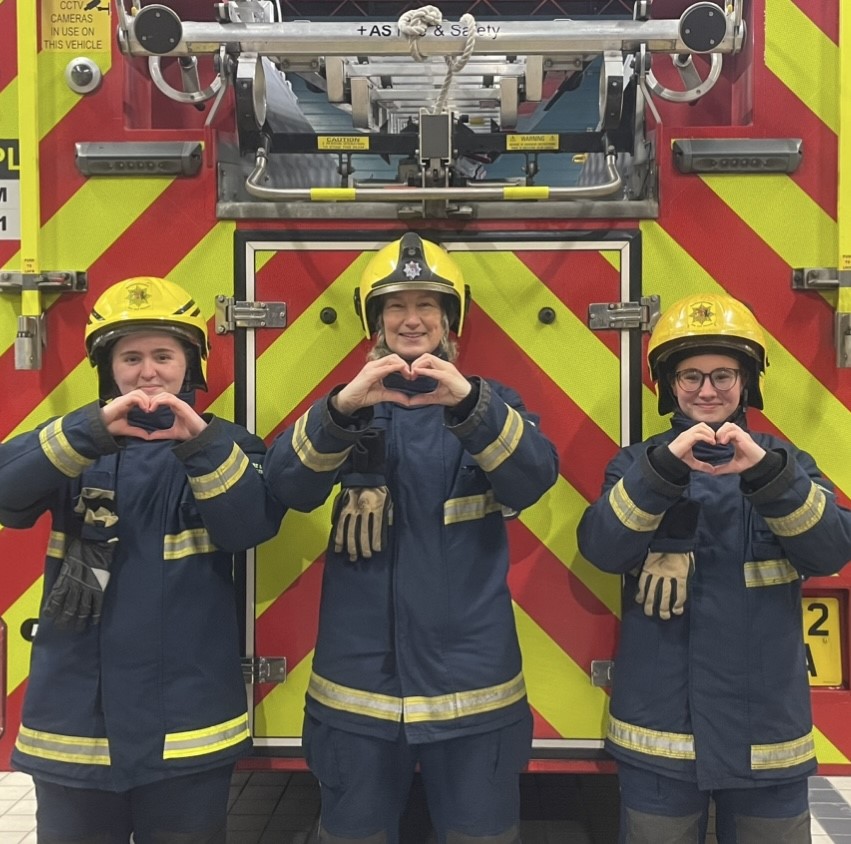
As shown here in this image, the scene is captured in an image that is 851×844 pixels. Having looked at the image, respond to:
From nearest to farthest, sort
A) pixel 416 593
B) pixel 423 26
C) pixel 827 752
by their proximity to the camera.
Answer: pixel 416 593 < pixel 423 26 < pixel 827 752

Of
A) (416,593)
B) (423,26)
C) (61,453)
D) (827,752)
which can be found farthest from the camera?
(827,752)

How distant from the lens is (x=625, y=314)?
227 cm

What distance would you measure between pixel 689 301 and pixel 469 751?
122 centimetres

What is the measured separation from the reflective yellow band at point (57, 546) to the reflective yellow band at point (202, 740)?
0.50m

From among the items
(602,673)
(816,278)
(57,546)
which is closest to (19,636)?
(57,546)

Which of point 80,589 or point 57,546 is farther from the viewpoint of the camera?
point 57,546

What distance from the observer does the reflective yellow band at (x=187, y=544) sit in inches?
76.8

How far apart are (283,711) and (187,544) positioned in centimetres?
62

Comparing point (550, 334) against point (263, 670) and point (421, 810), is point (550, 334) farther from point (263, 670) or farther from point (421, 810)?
point (421, 810)

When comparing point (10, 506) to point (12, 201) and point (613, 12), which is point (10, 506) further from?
point (613, 12)

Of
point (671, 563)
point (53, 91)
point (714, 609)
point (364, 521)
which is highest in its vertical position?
point (53, 91)

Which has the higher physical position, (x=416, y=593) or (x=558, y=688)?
(x=416, y=593)

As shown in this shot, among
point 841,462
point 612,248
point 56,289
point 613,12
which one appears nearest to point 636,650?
point 841,462

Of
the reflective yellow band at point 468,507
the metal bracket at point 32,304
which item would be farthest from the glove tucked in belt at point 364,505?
the metal bracket at point 32,304
